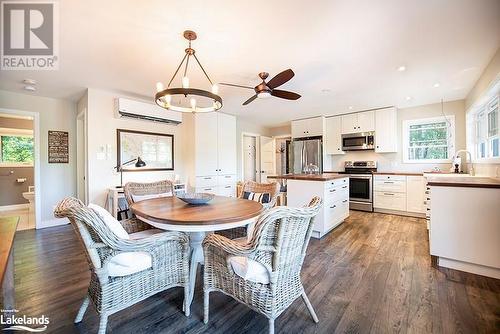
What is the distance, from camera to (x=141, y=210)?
172 centimetres

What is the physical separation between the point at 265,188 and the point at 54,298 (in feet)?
6.97

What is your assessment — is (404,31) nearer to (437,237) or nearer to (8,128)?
(437,237)

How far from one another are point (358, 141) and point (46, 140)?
20.6ft

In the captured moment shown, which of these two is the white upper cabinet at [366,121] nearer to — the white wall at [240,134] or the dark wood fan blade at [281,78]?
the white wall at [240,134]

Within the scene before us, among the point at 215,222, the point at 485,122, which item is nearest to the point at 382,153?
the point at 485,122

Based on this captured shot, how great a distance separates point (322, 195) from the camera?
3.09 m

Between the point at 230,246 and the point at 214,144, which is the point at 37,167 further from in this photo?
the point at 230,246

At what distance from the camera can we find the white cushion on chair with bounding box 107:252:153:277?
1.32 meters

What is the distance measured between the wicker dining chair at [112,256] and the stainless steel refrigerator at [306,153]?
4.50m

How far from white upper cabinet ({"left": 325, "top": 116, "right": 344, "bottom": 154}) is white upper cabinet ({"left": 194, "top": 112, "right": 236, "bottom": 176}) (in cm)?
241

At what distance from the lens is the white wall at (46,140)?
366 cm

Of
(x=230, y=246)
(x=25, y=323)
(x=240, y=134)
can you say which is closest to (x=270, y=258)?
(x=230, y=246)

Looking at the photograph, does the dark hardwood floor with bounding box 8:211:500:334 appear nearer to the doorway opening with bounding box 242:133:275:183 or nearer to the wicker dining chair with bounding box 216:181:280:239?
the wicker dining chair with bounding box 216:181:280:239

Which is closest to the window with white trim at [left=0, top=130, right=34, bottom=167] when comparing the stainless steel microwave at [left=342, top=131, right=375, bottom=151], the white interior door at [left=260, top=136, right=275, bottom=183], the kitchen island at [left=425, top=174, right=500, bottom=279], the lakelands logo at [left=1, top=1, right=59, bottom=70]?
the lakelands logo at [left=1, top=1, right=59, bottom=70]
